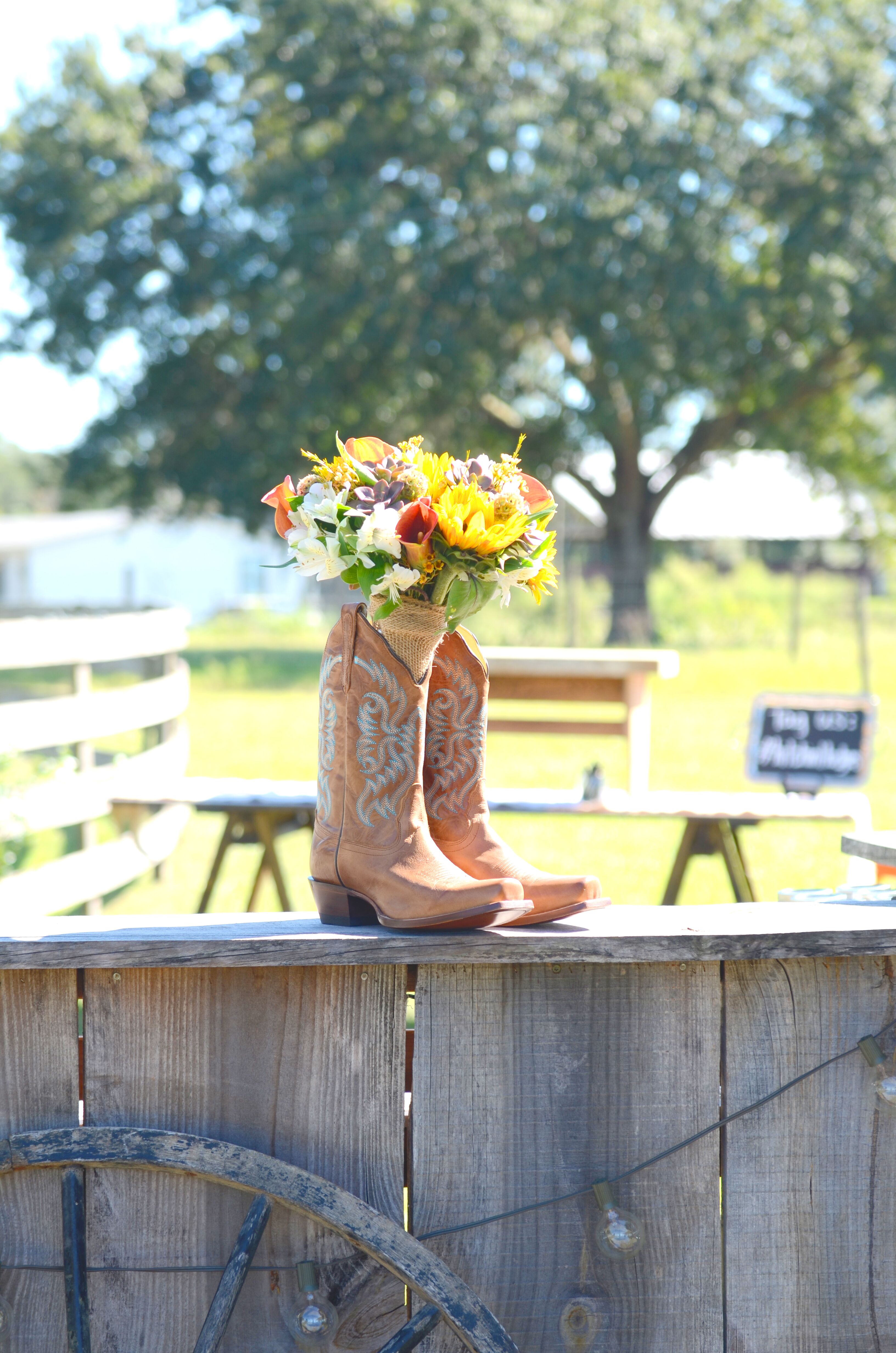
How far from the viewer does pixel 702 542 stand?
31.2 metres

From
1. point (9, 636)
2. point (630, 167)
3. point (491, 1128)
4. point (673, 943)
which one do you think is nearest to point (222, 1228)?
point (491, 1128)

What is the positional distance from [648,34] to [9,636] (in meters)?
15.5

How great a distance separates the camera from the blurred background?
53.6ft

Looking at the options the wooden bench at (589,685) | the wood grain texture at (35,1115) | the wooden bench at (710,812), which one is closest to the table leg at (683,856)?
the wooden bench at (710,812)

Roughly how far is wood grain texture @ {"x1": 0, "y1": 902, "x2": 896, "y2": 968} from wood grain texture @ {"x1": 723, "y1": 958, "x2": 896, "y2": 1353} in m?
0.09

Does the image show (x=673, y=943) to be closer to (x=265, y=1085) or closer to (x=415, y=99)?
(x=265, y=1085)

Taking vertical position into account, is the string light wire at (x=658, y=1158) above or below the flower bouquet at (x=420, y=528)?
below

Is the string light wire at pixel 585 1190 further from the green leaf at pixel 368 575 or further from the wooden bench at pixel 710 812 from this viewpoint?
the wooden bench at pixel 710 812

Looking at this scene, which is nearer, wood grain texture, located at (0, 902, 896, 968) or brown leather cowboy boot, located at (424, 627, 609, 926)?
wood grain texture, located at (0, 902, 896, 968)

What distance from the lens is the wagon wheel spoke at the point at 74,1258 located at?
1.39m

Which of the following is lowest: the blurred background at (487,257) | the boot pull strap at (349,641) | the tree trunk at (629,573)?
the boot pull strap at (349,641)

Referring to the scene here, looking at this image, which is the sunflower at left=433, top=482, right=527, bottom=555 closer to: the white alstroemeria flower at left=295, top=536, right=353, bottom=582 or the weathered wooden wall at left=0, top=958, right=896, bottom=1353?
the white alstroemeria flower at left=295, top=536, right=353, bottom=582

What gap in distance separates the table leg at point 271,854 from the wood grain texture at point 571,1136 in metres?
2.65

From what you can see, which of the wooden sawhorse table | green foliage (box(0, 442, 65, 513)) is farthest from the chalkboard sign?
green foliage (box(0, 442, 65, 513))
